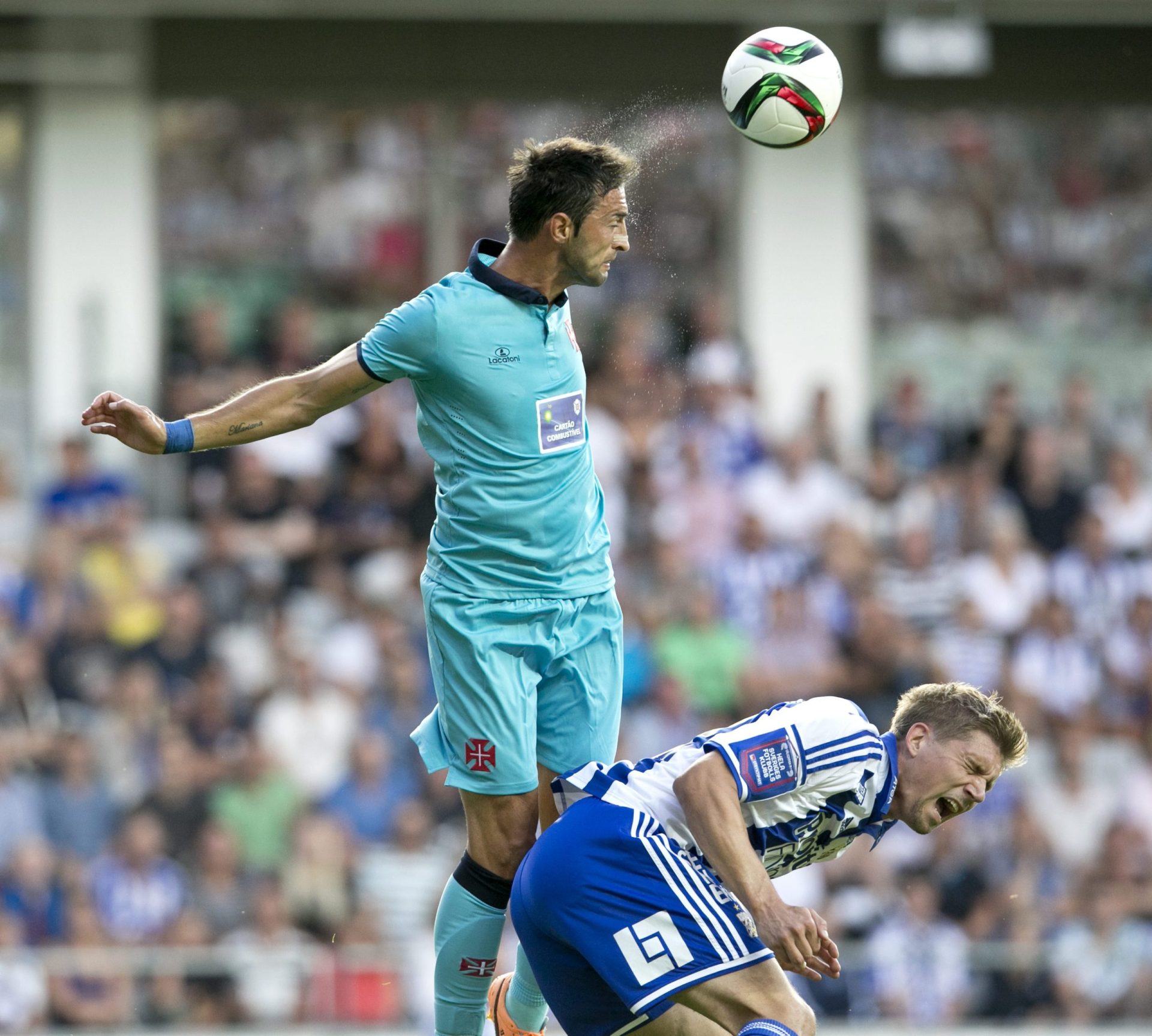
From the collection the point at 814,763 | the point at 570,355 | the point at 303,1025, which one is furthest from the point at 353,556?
the point at 814,763

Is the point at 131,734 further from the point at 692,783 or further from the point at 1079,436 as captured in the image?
the point at 1079,436

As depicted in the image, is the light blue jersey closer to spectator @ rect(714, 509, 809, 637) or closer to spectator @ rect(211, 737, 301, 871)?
spectator @ rect(211, 737, 301, 871)

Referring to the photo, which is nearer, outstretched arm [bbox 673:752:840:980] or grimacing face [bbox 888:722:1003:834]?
outstretched arm [bbox 673:752:840:980]

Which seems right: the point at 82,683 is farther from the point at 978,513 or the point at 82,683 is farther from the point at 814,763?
the point at 814,763

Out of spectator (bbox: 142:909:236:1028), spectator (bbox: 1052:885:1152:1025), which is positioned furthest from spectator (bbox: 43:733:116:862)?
spectator (bbox: 1052:885:1152:1025)

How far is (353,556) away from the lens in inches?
468

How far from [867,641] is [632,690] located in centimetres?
153

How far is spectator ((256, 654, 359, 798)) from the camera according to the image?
10992mm

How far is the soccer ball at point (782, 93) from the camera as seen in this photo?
6.21m

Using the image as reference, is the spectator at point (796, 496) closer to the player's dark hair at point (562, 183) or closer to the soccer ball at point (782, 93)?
the soccer ball at point (782, 93)

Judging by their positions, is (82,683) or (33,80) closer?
(82,683)

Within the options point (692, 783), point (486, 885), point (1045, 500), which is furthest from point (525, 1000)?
point (1045, 500)

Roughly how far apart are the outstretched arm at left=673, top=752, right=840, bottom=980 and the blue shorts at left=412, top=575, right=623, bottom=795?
0.74 metres

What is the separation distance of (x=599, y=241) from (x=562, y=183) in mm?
199
